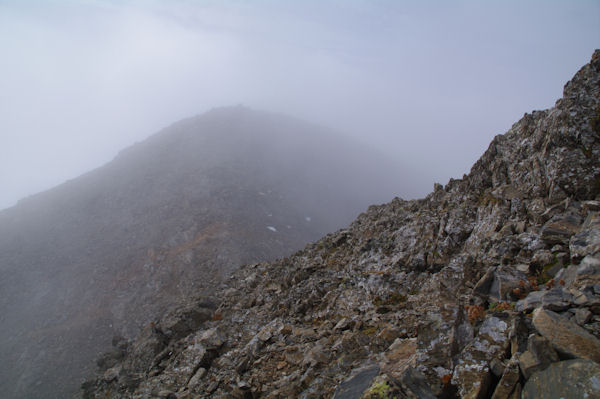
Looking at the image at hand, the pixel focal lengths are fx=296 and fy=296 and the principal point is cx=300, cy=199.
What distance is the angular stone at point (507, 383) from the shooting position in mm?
5809

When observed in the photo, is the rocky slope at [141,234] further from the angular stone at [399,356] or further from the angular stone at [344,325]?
the angular stone at [399,356]

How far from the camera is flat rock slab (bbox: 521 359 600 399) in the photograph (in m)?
4.81

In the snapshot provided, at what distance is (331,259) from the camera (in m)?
22.8

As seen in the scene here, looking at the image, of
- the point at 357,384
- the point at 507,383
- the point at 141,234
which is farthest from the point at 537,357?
the point at 141,234

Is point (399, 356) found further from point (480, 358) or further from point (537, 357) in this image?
point (537, 357)

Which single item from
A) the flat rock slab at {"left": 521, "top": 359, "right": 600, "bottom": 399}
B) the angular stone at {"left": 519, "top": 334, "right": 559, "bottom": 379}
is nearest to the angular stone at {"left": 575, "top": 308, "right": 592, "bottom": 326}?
the angular stone at {"left": 519, "top": 334, "right": 559, "bottom": 379}

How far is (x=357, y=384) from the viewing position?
784 cm

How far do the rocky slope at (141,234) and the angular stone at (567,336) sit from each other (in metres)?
31.4

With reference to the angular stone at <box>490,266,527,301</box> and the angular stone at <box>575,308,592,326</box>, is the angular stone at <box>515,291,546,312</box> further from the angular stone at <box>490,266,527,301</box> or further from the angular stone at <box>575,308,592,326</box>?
the angular stone at <box>575,308,592,326</box>

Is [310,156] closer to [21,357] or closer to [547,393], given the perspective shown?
[21,357]

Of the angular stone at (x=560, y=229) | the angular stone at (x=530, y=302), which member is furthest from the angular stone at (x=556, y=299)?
the angular stone at (x=560, y=229)

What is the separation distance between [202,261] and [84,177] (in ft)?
159

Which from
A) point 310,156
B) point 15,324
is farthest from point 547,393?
point 310,156

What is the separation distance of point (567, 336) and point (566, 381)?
→ 3.36 feet
